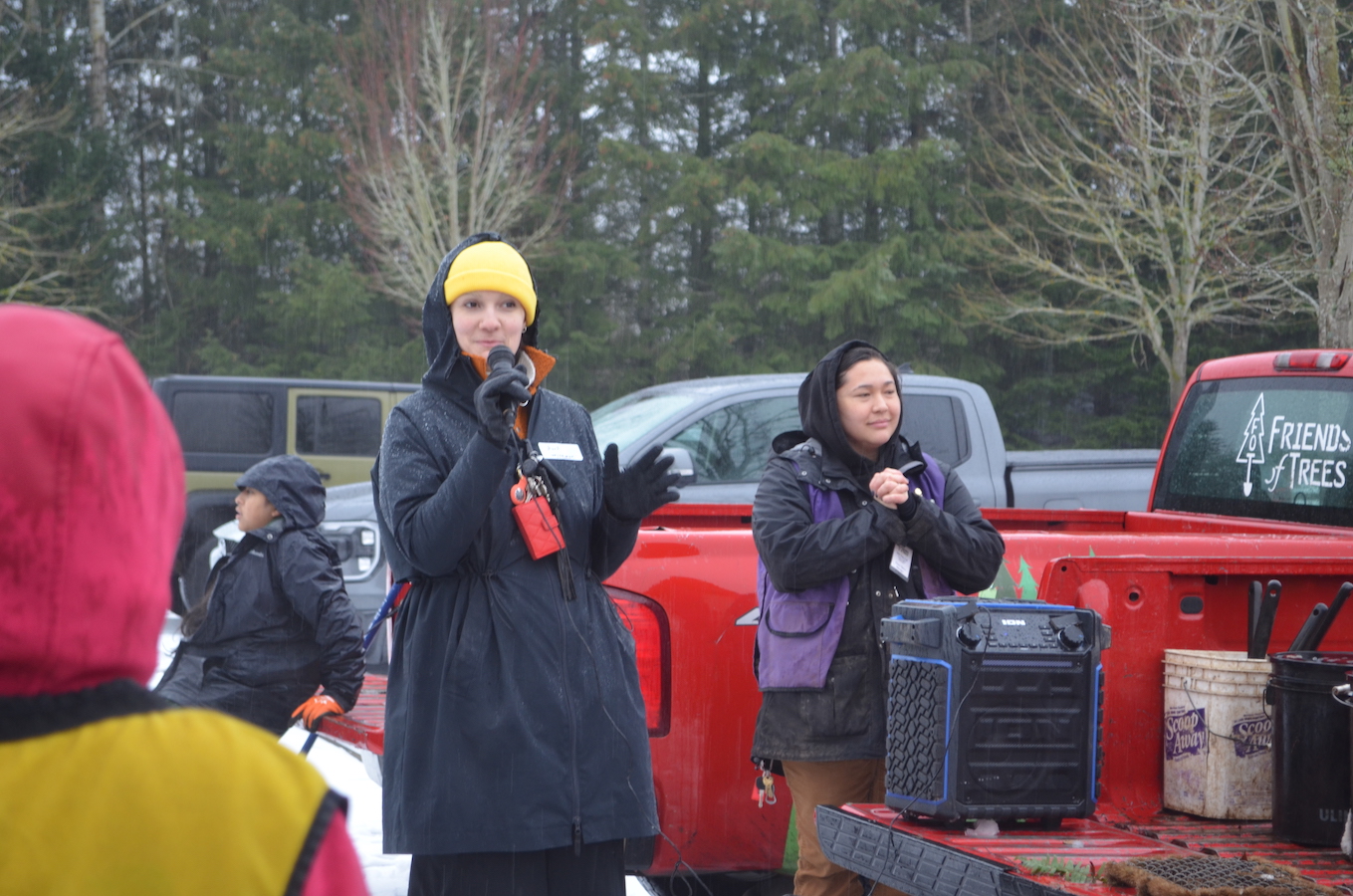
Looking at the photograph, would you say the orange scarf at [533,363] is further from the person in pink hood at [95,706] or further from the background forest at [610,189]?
the background forest at [610,189]

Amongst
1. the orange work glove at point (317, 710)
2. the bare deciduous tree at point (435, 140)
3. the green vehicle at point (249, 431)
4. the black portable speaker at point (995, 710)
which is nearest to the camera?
the black portable speaker at point (995, 710)

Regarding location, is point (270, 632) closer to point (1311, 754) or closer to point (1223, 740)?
point (1223, 740)

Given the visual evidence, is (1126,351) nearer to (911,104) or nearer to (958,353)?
(958,353)

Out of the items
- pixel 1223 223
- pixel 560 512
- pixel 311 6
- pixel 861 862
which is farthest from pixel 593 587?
pixel 311 6

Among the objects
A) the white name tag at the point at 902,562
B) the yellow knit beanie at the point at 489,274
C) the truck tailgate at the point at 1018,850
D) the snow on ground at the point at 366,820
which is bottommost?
the snow on ground at the point at 366,820

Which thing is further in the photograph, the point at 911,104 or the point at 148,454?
the point at 911,104

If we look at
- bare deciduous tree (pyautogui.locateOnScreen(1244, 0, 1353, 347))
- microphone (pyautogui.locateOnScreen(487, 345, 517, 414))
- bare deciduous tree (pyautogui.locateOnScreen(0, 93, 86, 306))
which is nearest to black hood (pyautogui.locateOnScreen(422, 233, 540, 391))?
microphone (pyautogui.locateOnScreen(487, 345, 517, 414))

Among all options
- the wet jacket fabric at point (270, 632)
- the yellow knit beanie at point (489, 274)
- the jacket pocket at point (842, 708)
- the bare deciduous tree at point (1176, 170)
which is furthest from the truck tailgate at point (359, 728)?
the bare deciduous tree at point (1176, 170)

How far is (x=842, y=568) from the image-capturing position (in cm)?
341

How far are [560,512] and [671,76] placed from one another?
21.9 m

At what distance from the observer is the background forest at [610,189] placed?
19.1 meters

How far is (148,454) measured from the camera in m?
1.03

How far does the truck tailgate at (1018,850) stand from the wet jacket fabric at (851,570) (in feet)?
0.65

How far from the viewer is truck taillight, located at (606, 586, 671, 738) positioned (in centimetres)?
400
